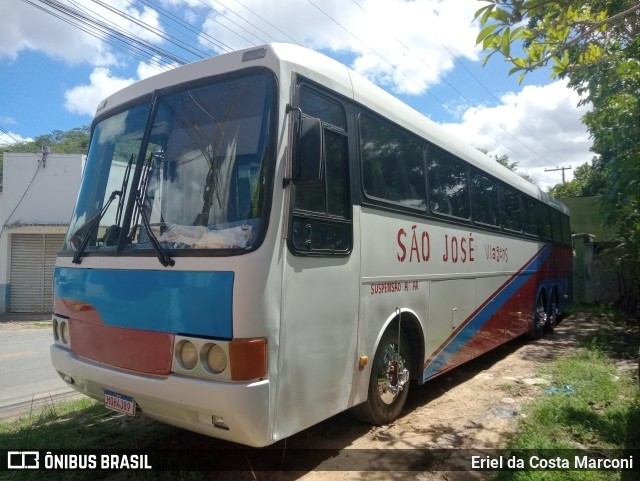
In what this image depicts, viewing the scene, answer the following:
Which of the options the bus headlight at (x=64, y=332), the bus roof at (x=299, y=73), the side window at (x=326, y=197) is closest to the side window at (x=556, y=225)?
the bus roof at (x=299, y=73)

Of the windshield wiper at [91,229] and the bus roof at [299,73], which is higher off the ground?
the bus roof at [299,73]

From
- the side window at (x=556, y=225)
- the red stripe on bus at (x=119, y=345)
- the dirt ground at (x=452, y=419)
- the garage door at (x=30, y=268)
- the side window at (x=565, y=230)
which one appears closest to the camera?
the red stripe on bus at (x=119, y=345)

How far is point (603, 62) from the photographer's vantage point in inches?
239

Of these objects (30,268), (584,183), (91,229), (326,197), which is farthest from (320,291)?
(584,183)

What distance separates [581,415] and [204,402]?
12.9 ft

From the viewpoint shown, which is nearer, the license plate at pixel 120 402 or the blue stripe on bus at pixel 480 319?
the license plate at pixel 120 402

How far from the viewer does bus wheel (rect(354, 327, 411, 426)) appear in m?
4.37

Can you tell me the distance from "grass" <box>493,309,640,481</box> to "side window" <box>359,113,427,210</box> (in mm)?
2457

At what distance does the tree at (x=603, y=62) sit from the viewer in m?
3.94

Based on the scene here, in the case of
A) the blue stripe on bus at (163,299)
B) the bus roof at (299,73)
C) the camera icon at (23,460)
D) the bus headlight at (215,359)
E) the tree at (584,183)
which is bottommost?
the camera icon at (23,460)

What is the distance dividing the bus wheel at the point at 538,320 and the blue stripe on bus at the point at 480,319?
82cm

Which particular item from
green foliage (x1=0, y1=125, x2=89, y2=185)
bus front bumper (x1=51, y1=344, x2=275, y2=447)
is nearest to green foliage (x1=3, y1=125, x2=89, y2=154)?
green foliage (x1=0, y1=125, x2=89, y2=185)

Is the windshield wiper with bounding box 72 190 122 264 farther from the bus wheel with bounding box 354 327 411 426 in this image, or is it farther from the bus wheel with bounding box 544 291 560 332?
the bus wheel with bounding box 544 291 560 332

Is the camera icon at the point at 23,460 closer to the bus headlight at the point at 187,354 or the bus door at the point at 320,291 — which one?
the bus headlight at the point at 187,354
